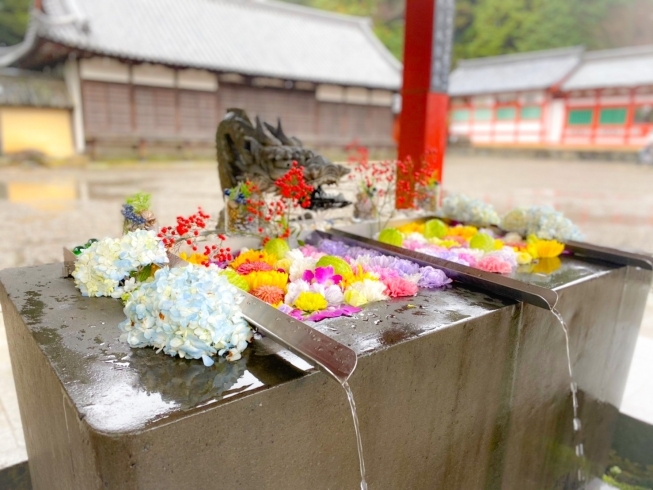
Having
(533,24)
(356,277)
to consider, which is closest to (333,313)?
(356,277)

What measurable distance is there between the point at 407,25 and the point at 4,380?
443 cm

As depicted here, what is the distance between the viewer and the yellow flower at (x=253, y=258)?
221 centimetres

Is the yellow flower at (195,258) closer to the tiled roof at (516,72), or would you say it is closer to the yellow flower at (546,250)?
the yellow flower at (546,250)

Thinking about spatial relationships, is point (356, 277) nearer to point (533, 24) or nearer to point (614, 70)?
point (614, 70)

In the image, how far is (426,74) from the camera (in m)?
4.70

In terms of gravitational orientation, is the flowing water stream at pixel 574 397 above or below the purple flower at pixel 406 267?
below

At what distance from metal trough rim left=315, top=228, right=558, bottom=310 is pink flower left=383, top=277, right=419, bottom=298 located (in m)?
0.23

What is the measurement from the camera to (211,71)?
17750 mm

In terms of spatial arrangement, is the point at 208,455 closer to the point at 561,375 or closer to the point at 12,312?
the point at 12,312

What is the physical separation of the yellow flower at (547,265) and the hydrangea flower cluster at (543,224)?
23 centimetres

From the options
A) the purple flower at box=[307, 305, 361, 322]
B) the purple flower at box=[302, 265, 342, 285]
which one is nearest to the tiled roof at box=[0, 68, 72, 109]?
the purple flower at box=[302, 265, 342, 285]

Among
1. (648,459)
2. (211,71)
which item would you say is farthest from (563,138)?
(648,459)

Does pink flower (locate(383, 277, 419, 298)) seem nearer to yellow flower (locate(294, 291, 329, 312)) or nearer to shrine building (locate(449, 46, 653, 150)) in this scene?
yellow flower (locate(294, 291, 329, 312))

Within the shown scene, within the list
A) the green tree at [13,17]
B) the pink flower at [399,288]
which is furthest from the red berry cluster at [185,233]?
the green tree at [13,17]
